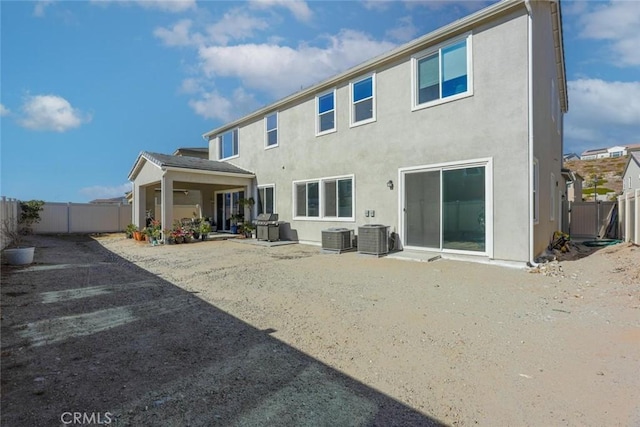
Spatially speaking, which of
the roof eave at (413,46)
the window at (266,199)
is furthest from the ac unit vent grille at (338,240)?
the roof eave at (413,46)

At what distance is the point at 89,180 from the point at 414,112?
3019 centimetres

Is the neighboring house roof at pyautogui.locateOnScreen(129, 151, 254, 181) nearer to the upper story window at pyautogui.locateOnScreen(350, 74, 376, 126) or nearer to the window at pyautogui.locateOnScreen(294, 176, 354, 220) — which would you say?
the window at pyautogui.locateOnScreen(294, 176, 354, 220)

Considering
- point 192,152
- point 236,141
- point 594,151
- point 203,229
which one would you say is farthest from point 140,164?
point 594,151

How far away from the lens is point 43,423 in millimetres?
2064

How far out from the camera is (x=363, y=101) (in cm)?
1064

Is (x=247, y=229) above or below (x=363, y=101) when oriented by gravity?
below

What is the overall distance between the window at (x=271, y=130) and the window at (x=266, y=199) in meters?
2.03

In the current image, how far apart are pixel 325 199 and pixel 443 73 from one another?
18.8 ft

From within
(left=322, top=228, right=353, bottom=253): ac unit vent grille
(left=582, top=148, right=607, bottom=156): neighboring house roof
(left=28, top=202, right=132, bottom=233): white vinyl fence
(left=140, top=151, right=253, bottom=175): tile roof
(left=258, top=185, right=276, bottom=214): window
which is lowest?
(left=322, top=228, right=353, bottom=253): ac unit vent grille

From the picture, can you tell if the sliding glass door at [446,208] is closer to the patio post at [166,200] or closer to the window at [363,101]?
the window at [363,101]

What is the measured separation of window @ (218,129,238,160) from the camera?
1700 cm

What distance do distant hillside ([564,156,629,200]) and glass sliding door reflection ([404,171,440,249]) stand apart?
2748 cm

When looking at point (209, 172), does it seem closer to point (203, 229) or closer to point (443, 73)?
point (203, 229)

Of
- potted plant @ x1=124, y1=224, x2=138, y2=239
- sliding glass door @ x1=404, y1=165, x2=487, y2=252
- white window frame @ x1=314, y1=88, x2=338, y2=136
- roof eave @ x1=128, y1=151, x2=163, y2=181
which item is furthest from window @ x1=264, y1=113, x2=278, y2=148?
potted plant @ x1=124, y1=224, x2=138, y2=239
